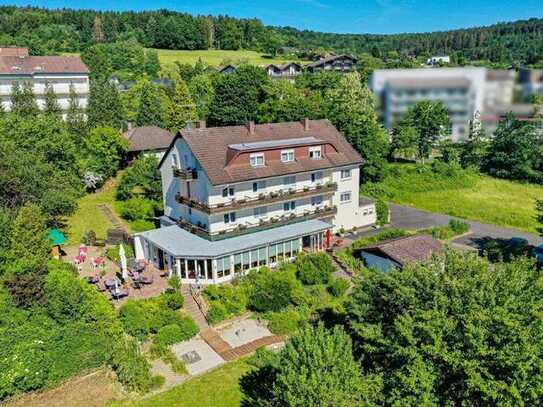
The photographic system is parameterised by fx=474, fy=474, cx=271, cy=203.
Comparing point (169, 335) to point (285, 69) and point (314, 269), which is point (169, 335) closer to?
point (314, 269)

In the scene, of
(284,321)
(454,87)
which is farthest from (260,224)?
(454,87)

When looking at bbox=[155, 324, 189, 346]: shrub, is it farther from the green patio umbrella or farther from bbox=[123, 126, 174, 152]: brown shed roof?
bbox=[123, 126, 174, 152]: brown shed roof

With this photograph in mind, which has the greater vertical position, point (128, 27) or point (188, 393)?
point (128, 27)

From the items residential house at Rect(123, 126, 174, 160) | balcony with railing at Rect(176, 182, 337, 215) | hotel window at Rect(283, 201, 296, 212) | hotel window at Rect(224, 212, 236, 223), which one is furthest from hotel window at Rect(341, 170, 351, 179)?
residential house at Rect(123, 126, 174, 160)

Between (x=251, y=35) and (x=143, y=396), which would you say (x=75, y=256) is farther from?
(x=251, y=35)

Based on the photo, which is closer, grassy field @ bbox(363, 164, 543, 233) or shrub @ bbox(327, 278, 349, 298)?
shrub @ bbox(327, 278, 349, 298)

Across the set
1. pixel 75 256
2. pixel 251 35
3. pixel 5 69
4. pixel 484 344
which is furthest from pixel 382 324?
pixel 251 35
